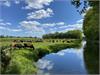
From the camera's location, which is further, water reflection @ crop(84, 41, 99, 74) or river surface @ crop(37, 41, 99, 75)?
river surface @ crop(37, 41, 99, 75)

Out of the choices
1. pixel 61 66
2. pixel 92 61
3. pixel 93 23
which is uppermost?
pixel 93 23

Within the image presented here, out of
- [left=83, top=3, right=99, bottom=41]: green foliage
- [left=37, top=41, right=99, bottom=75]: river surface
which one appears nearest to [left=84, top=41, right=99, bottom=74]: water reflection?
[left=37, top=41, right=99, bottom=75]: river surface

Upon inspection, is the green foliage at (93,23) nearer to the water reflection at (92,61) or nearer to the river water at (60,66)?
the water reflection at (92,61)

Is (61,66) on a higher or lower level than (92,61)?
lower

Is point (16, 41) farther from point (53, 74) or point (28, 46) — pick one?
point (53, 74)

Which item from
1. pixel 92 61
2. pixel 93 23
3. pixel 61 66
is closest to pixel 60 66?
pixel 61 66

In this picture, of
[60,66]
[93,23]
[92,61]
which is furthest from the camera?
[93,23]

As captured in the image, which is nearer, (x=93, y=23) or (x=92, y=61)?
(x=92, y=61)

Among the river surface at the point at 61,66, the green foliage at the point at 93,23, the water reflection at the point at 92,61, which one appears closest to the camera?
the water reflection at the point at 92,61

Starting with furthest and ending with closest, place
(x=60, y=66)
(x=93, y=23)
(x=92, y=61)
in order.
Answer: (x=93, y=23) < (x=92, y=61) < (x=60, y=66)

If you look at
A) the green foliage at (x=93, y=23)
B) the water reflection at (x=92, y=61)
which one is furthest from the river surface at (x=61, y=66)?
the green foliage at (x=93, y=23)

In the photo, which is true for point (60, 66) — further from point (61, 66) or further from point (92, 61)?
point (92, 61)

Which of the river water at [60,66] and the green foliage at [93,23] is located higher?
the green foliage at [93,23]

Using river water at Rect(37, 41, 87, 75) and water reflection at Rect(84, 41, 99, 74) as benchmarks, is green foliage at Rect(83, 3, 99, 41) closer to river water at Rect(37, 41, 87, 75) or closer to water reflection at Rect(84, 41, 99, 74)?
water reflection at Rect(84, 41, 99, 74)
